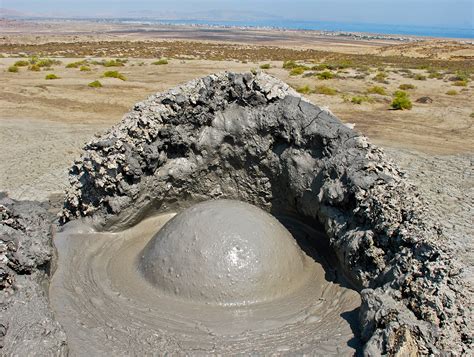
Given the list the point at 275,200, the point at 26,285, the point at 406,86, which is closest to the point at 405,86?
the point at 406,86

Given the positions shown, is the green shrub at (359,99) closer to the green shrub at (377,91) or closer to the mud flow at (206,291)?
the green shrub at (377,91)

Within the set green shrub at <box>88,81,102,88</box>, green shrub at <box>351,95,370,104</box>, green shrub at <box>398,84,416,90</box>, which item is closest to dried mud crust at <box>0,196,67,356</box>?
green shrub at <box>351,95,370,104</box>

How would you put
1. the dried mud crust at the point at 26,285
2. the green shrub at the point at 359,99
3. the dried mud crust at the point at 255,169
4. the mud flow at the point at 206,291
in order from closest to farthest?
the dried mud crust at the point at 26,285 → the mud flow at the point at 206,291 → the dried mud crust at the point at 255,169 → the green shrub at the point at 359,99

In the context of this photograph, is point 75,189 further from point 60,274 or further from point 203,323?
point 203,323

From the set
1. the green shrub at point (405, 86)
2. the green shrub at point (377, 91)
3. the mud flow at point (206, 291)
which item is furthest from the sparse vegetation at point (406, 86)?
the mud flow at point (206, 291)

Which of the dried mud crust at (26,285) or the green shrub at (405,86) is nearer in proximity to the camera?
the dried mud crust at (26,285)

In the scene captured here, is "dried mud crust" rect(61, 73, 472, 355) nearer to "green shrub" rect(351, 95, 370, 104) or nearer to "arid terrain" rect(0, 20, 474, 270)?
"arid terrain" rect(0, 20, 474, 270)
